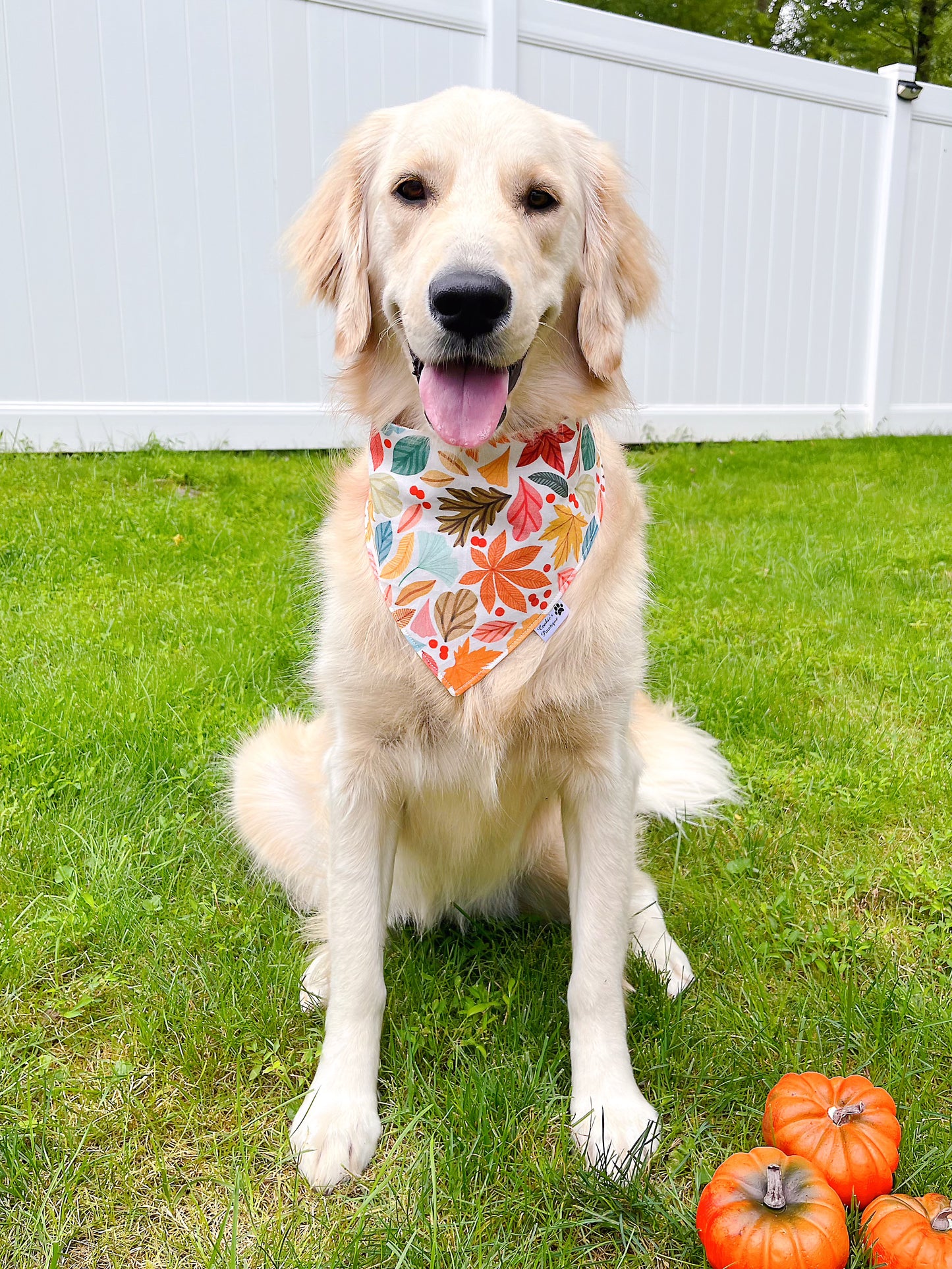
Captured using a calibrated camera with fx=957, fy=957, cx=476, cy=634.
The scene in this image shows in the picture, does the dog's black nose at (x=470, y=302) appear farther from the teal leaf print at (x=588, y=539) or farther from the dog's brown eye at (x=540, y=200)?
the teal leaf print at (x=588, y=539)

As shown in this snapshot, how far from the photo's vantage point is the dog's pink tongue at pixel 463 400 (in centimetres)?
164

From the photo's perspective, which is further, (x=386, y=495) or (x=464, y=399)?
(x=386, y=495)

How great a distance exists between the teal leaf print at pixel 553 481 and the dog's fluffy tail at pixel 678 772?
80 centimetres

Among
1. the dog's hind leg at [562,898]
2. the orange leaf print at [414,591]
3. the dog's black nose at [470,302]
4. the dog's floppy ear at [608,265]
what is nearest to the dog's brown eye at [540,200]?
the dog's floppy ear at [608,265]

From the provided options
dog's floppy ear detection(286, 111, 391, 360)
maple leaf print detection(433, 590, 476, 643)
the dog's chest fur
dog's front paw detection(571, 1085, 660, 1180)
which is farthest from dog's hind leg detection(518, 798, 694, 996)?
dog's floppy ear detection(286, 111, 391, 360)

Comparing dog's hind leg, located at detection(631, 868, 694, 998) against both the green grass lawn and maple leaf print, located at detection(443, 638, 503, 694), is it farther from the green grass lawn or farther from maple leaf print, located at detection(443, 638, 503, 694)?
maple leaf print, located at detection(443, 638, 503, 694)

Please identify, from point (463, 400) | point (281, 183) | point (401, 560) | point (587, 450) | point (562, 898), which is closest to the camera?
point (463, 400)

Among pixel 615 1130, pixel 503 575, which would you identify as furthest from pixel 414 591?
pixel 615 1130

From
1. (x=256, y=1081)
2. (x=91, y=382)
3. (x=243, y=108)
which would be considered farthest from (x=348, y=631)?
(x=243, y=108)

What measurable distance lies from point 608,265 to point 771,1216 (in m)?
1.65

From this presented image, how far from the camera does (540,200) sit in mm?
1774

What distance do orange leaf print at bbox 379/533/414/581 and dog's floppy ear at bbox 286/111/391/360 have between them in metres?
0.42

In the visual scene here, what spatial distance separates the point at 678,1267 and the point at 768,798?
1427mm

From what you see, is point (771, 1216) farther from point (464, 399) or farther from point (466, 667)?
point (464, 399)
